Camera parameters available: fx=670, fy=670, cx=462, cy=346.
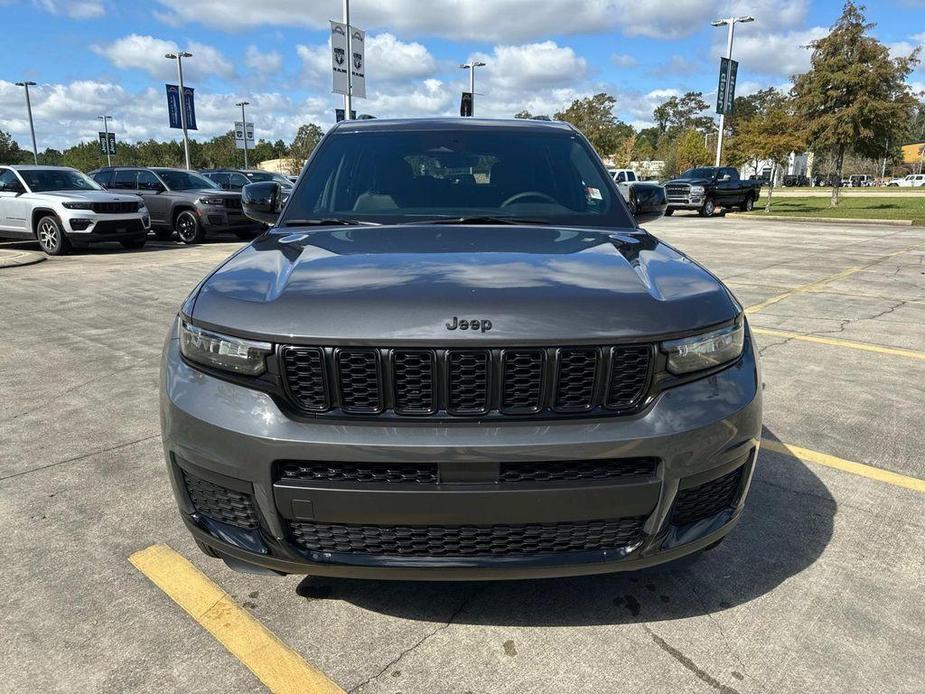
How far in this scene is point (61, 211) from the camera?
42.0 ft

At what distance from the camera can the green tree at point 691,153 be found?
59.6 metres

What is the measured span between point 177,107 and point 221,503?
36.2 metres

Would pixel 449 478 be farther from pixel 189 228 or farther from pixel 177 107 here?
pixel 177 107

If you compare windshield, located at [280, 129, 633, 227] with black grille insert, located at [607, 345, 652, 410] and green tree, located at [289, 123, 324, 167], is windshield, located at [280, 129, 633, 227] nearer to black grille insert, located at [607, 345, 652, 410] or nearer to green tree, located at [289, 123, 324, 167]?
black grille insert, located at [607, 345, 652, 410]

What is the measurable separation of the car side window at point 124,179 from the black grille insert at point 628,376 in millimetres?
16896

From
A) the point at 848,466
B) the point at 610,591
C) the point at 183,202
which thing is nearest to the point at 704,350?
the point at 610,591

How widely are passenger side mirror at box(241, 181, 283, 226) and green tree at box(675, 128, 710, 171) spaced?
6074 cm

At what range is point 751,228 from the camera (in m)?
20.6

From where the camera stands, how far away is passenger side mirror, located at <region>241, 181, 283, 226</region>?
12.0ft

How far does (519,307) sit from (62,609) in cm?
197

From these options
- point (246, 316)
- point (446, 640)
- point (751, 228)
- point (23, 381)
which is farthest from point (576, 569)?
point (751, 228)

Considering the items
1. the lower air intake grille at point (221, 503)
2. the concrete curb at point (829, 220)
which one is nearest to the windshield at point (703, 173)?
the concrete curb at point (829, 220)

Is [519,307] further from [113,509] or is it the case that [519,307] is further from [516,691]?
[113,509]

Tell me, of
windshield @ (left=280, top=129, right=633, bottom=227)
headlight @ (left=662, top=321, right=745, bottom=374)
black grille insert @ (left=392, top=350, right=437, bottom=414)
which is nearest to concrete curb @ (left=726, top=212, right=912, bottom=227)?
windshield @ (left=280, top=129, right=633, bottom=227)
